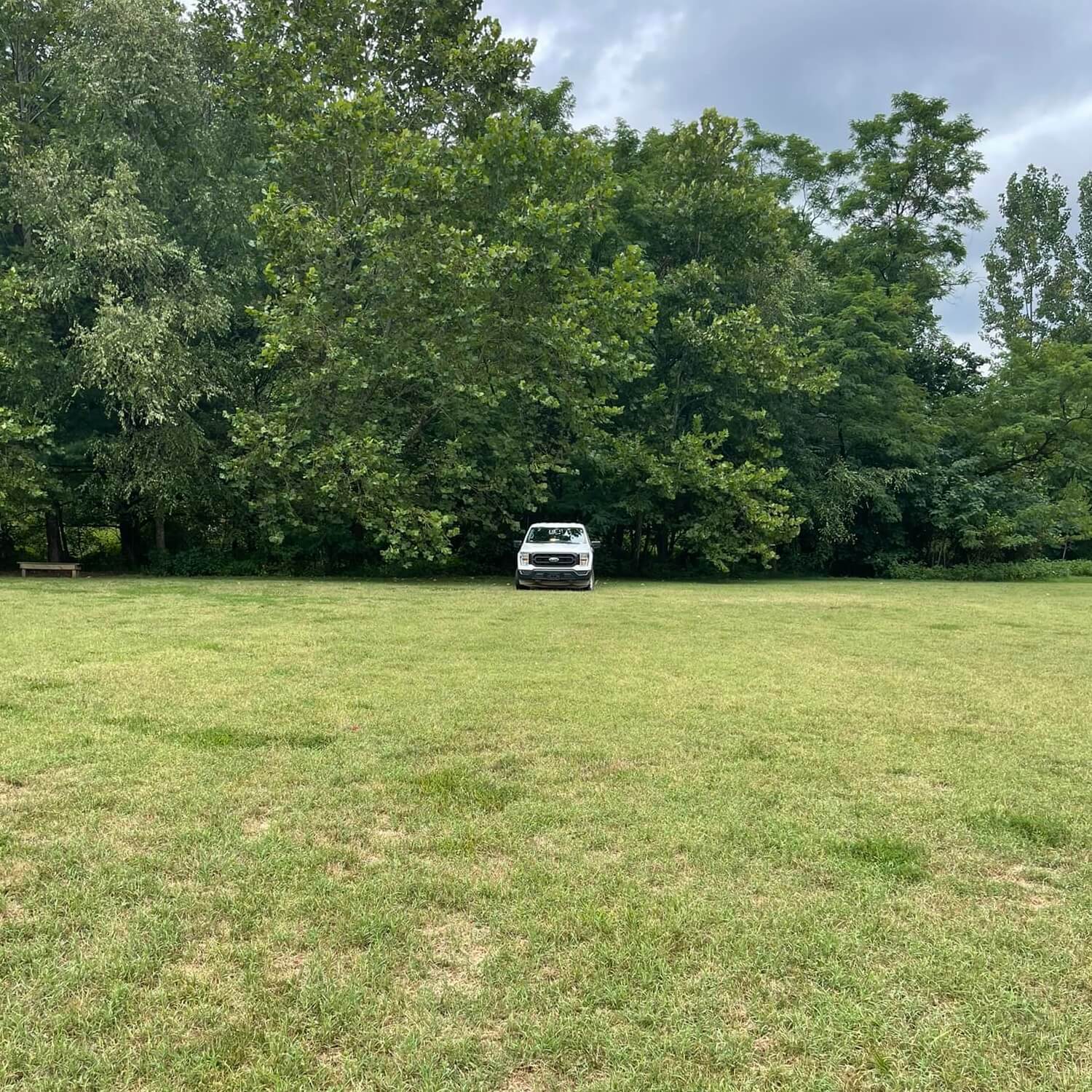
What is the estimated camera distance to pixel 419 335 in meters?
19.3

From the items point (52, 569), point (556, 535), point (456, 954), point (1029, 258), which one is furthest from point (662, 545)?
point (1029, 258)

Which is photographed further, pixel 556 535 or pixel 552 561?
pixel 556 535

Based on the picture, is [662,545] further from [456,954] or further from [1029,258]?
[1029,258]

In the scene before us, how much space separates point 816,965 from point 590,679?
464 cm

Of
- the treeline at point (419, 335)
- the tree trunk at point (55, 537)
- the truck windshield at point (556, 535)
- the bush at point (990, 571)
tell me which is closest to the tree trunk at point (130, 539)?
the treeline at point (419, 335)

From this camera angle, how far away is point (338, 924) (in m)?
2.79

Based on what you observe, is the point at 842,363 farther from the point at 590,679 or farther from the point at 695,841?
the point at 695,841

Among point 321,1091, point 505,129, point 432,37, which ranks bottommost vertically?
point 321,1091

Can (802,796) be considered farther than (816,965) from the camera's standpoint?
Yes

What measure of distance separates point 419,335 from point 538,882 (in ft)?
58.5

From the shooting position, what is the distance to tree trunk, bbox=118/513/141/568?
22859 mm

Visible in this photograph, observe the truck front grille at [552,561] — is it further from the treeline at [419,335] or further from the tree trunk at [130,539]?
the tree trunk at [130,539]

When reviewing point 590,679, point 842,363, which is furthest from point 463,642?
point 842,363

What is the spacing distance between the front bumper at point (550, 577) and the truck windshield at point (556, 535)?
883 mm
